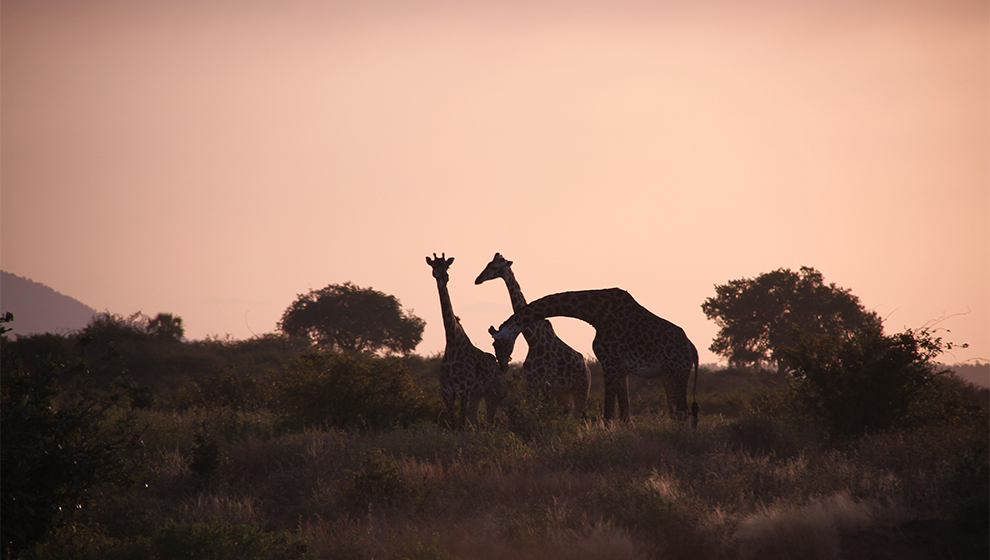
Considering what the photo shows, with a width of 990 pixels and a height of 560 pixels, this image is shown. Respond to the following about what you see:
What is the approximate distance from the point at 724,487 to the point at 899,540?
6.49ft

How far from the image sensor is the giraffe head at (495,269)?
46.7ft

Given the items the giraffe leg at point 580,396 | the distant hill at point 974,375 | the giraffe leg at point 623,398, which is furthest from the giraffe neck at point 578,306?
the distant hill at point 974,375

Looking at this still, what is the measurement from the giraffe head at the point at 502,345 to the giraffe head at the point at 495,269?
5.85 ft

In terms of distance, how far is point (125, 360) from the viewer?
32.5 m

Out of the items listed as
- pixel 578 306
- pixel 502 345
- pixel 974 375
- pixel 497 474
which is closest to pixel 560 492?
pixel 497 474

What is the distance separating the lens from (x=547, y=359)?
14359 mm

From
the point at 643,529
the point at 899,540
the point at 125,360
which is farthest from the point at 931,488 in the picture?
the point at 125,360

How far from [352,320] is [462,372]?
3130cm

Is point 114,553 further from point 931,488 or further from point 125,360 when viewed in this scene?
point 125,360

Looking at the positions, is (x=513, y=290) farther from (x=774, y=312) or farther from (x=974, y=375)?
(x=974, y=375)

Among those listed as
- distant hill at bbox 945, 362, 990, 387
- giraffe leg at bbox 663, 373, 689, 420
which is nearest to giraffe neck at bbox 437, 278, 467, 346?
giraffe leg at bbox 663, 373, 689, 420

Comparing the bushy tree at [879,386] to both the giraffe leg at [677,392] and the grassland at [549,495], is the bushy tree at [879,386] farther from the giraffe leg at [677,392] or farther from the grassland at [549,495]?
the giraffe leg at [677,392]

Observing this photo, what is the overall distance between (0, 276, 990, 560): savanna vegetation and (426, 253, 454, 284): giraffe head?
8.14 ft

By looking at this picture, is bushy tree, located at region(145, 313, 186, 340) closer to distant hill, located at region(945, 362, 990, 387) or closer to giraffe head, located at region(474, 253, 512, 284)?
giraffe head, located at region(474, 253, 512, 284)
